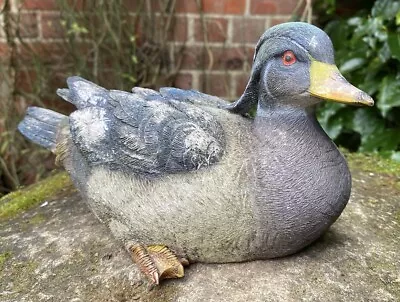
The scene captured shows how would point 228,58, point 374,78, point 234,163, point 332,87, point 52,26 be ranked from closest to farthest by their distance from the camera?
point 332,87 < point 234,163 < point 374,78 < point 52,26 < point 228,58

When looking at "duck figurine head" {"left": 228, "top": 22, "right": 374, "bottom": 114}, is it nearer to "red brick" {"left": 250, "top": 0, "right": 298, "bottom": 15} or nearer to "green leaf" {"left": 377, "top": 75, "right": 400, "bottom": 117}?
"green leaf" {"left": 377, "top": 75, "right": 400, "bottom": 117}

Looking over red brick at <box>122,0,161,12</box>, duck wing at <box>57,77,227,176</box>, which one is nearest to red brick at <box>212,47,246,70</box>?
red brick at <box>122,0,161,12</box>

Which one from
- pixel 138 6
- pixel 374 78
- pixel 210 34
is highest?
pixel 138 6

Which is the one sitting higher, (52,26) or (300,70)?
(300,70)

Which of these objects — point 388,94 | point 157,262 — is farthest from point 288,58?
point 388,94

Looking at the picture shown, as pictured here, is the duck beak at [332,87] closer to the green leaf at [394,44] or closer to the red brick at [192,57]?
the green leaf at [394,44]

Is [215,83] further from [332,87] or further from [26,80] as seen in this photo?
[332,87]

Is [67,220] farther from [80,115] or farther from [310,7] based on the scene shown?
[310,7]

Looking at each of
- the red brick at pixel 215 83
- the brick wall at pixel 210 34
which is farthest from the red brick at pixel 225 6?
the red brick at pixel 215 83

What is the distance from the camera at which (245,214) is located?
99cm

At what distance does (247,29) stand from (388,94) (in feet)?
2.12

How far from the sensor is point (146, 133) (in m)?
1.04

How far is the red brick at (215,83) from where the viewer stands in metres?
2.25

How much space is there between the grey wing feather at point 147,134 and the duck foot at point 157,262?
0.53ft
